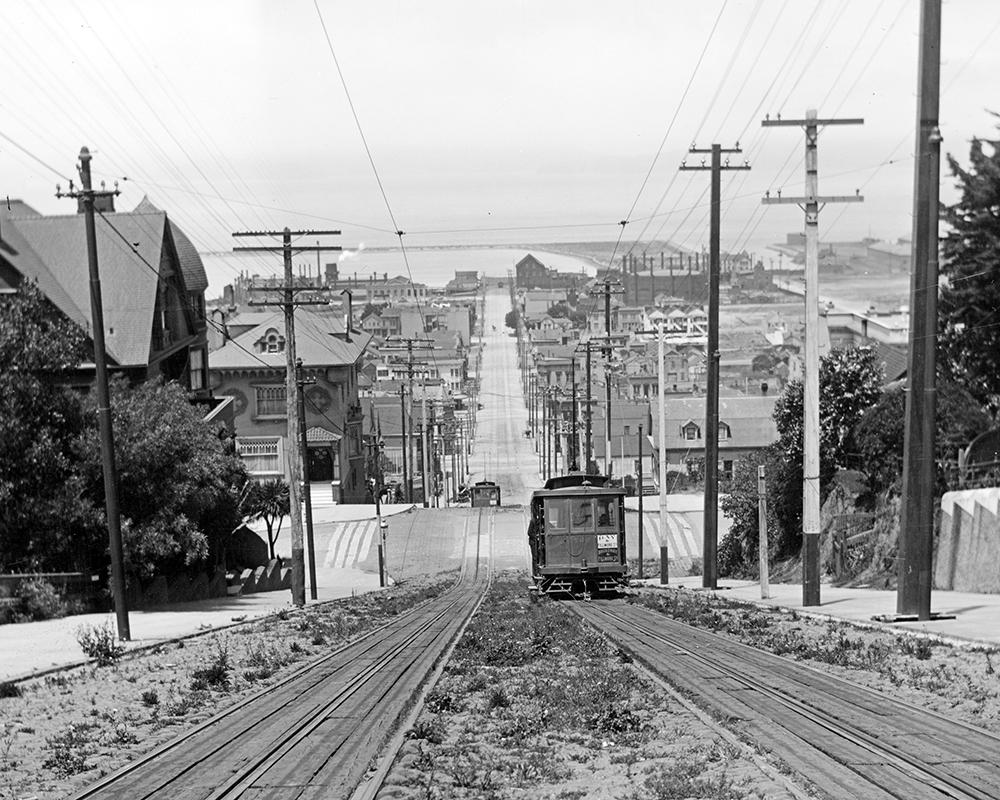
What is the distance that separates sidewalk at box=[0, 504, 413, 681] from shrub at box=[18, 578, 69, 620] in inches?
20.1

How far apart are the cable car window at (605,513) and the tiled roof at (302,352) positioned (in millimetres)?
66755

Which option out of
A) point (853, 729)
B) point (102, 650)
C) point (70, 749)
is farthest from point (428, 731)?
point (102, 650)

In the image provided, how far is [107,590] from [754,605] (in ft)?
57.0

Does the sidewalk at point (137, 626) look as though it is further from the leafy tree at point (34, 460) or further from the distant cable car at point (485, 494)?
the distant cable car at point (485, 494)

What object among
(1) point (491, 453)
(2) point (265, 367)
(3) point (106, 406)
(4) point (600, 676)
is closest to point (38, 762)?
(4) point (600, 676)

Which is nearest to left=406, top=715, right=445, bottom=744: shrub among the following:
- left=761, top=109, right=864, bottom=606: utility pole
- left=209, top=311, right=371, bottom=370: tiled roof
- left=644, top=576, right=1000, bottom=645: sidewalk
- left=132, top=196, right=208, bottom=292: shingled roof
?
left=644, top=576, right=1000, bottom=645: sidewalk

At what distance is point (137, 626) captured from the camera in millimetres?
30797

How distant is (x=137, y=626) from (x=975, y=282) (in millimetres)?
29299

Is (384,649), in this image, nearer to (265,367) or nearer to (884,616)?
(884,616)

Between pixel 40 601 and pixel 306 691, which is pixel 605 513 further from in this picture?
pixel 306 691

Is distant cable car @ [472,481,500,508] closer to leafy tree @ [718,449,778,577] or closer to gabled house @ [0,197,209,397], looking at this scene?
leafy tree @ [718,449,778,577]

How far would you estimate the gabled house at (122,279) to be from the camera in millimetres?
45438

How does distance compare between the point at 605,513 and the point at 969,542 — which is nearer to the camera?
the point at 969,542

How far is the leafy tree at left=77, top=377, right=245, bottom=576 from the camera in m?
35.2
